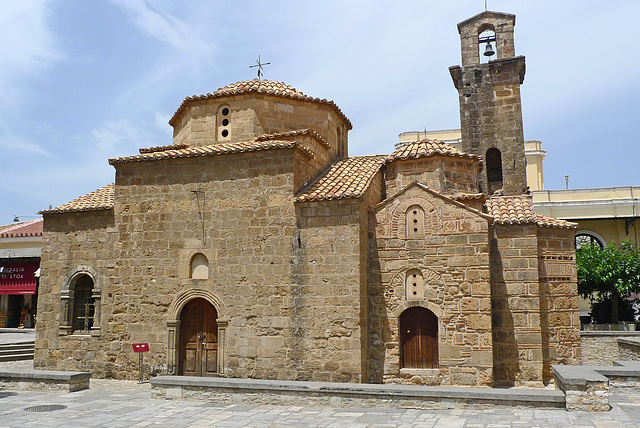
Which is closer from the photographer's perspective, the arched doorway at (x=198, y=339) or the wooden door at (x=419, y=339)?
the wooden door at (x=419, y=339)

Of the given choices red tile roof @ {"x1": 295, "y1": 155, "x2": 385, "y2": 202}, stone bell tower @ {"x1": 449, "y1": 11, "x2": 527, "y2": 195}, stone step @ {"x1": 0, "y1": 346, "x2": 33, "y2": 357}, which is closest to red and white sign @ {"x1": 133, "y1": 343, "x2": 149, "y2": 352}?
red tile roof @ {"x1": 295, "y1": 155, "x2": 385, "y2": 202}

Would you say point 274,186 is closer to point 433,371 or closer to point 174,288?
point 174,288

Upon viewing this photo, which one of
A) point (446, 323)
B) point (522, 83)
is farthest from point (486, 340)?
point (522, 83)

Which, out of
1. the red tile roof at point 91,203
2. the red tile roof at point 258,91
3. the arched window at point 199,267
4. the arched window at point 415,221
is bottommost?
the arched window at point 199,267

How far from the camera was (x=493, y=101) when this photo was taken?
14.4 meters

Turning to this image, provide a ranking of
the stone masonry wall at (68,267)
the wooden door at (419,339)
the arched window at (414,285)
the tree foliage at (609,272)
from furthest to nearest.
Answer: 1. the tree foliage at (609,272)
2. the stone masonry wall at (68,267)
3. the arched window at (414,285)
4. the wooden door at (419,339)

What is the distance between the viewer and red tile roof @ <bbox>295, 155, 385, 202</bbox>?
35.3 feet

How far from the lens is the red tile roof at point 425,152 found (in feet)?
38.6

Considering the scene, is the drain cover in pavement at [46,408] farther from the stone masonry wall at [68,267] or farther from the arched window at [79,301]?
the arched window at [79,301]

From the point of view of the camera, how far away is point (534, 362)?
10.6 metres

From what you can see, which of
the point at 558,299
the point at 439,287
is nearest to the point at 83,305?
the point at 439,287

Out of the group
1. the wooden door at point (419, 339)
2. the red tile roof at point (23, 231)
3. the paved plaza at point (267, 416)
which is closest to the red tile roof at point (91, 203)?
the paved plaza at point (267, 416)

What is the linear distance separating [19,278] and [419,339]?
20.5 meters

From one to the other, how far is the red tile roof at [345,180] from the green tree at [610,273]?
8974 millimetres
